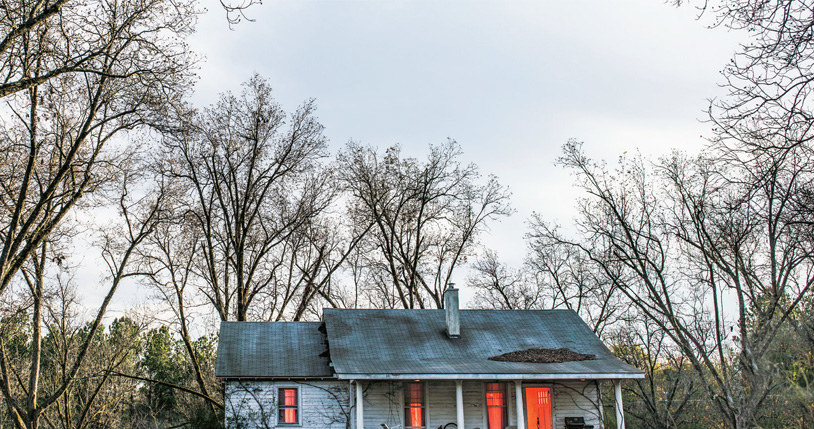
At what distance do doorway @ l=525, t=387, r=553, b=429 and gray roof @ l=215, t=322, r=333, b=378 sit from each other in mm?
6397

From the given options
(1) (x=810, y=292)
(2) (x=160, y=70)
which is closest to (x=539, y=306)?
(1) (x=810, y=292)

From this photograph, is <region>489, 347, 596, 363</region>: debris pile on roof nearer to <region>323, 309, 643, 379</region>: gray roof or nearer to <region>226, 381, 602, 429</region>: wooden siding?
<region>323, 309, 643, 379</region>: gray roof

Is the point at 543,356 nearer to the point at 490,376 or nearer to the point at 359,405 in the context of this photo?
the point at 490,376

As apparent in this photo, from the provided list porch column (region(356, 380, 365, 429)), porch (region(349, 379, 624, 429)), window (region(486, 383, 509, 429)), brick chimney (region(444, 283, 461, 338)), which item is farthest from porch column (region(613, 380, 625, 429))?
porch column (region(356, 380, 365, 429))

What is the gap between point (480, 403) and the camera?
2081 centimetres

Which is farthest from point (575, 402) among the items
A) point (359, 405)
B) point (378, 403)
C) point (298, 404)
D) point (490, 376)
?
point (298, 404)

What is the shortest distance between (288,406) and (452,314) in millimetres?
6229

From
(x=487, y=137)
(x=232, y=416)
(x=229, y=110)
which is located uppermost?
(x=229, y=110)

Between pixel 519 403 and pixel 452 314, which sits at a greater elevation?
pixel 452 314

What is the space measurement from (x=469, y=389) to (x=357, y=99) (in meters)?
12.6

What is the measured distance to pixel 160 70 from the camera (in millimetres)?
11938

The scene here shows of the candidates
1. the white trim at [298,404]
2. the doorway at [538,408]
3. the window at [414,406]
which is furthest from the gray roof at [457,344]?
the white trim at [298,404]

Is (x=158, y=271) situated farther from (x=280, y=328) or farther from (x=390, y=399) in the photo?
(x=390, y=399)

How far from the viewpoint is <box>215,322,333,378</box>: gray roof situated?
1972cm
